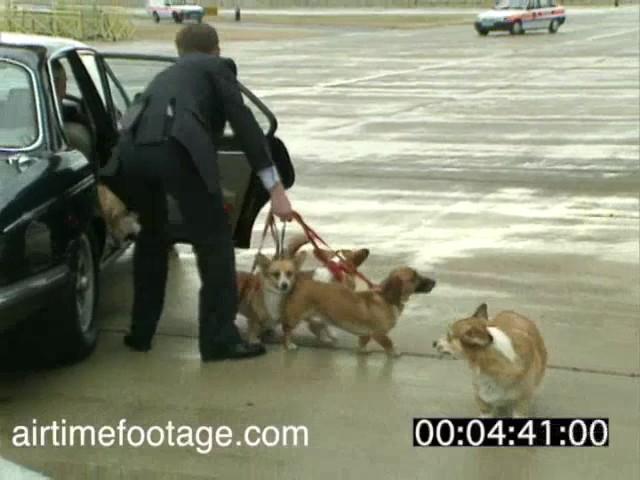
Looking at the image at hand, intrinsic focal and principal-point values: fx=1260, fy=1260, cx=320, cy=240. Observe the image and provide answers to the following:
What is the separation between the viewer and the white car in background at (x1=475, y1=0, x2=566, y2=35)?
47000mm

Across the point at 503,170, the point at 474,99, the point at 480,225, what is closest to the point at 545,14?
the point at 474,99

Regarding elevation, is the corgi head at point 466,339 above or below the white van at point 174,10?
above

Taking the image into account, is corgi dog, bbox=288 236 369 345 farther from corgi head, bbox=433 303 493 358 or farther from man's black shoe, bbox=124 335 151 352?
corgi head, bbox=433 303 493 358

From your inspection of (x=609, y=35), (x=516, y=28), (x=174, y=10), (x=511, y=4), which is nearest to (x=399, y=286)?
(x=609, y=35)

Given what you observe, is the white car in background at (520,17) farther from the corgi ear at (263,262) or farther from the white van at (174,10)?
the corgi ear at (263,262)

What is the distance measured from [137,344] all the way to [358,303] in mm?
1221

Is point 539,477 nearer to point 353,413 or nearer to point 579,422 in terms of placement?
point 579,422

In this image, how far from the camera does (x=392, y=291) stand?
6348 millimetres

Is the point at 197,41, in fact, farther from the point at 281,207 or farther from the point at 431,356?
the point at 431,356

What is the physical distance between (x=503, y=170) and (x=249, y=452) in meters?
8.39

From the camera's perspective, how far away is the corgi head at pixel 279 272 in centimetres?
639

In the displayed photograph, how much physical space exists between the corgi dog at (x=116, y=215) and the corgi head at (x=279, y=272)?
85cm

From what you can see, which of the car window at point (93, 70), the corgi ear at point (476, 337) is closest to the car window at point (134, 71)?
the car window at point (93, 70)

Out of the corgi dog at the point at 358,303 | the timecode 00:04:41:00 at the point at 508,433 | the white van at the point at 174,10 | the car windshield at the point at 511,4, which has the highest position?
the corgi dog at the point at 358,303
